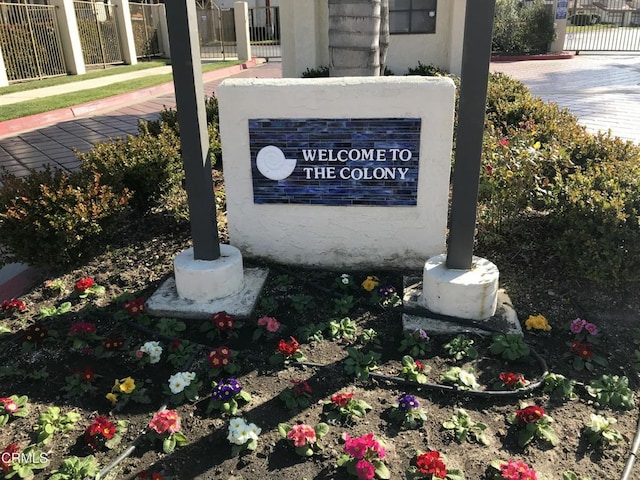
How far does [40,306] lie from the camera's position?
3840 mm

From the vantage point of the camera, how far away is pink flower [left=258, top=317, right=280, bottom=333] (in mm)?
3395

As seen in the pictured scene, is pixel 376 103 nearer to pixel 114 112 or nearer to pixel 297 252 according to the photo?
pixel 297 252

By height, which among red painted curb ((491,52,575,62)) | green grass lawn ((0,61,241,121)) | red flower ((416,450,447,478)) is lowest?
red flower ((416,450,447,478))

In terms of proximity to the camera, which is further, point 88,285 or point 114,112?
point 114,112

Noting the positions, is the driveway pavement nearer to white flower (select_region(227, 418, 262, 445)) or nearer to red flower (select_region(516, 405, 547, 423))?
red flower (select_region(516, 405, 547, 423))

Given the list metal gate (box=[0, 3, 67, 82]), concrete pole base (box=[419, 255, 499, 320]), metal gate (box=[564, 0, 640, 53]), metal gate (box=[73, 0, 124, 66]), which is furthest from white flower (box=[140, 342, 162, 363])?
metal gate (box=[564, 0, 640, 53])

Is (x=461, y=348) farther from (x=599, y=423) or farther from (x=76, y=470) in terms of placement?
(x=76, y=470)

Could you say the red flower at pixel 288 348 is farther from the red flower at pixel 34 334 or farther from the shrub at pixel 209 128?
the shrub at pixel 209 128

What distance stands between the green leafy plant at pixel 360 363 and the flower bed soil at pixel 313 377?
4 centimetres

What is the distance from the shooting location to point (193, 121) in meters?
3.49

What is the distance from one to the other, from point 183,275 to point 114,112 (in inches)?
351

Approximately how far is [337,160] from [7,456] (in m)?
2.68

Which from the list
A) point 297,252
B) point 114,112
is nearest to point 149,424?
point 297,252

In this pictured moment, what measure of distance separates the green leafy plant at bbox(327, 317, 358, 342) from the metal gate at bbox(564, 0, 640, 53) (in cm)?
2180
